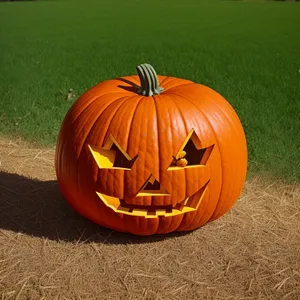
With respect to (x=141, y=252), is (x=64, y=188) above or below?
above

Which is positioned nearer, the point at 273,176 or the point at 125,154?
the point at 125,154

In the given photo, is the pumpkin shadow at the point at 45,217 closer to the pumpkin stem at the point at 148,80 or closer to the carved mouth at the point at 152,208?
the carved mouth at the point at 152,208

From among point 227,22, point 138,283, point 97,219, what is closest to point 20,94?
point 97,219

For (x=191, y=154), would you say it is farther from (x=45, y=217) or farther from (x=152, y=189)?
(x=45, y=217)

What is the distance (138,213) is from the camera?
3.58 meters

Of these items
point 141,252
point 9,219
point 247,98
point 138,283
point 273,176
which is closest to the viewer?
point 138,283

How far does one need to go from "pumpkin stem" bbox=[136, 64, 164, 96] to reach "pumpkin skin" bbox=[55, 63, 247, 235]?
0.06 meters

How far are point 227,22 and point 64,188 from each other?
9844mm

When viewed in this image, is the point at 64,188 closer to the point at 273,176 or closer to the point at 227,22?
the point at 273,176

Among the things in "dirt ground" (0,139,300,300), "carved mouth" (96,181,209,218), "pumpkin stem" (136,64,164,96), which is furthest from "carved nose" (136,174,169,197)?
"pumpkin stem" (136,64,164,96)

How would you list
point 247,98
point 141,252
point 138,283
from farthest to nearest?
point 247,98, point 141,252, point 138,283

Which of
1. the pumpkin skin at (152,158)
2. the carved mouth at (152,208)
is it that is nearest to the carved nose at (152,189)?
the pumpkin skin at (152,158)

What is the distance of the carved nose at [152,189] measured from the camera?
11.4ft

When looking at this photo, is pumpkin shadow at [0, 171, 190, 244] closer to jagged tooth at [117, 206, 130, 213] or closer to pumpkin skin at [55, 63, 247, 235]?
pumpkin skin at [55, 63, 247, 235]
